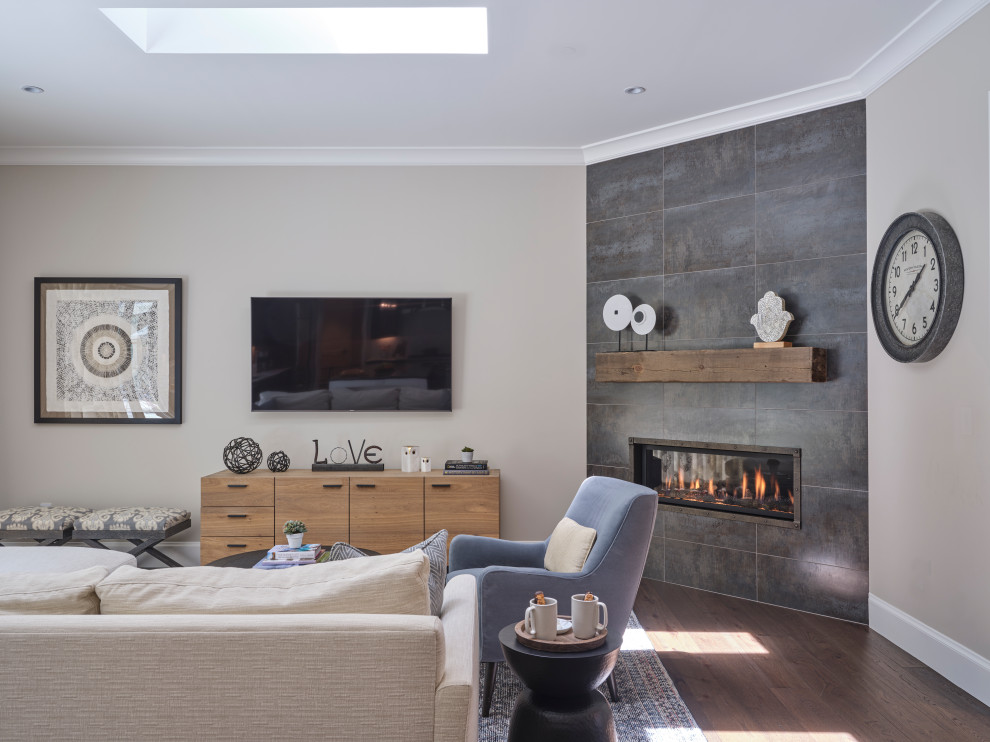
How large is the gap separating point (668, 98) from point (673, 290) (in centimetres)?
115

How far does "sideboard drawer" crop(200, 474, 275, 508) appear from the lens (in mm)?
4488

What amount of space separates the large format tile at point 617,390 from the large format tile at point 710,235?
0.73m

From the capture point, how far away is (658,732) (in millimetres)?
2590

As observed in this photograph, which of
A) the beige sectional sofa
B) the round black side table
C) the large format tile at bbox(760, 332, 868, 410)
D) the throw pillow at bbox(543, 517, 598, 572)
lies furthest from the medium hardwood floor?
the beige sectional sofa

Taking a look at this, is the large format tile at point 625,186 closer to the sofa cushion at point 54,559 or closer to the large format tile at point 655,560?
the large format tile at point 655,560

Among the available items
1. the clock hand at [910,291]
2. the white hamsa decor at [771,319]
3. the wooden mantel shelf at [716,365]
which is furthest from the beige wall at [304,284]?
the clock hand at [910,291]

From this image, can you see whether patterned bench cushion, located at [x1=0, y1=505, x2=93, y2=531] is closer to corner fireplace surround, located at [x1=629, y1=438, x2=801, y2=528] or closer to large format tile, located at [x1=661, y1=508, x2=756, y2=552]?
corner fireplace surround, located at [x1=629, y1=438, x2=801, y2=528]

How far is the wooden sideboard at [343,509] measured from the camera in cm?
449

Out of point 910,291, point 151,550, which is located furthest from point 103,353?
point 910,291

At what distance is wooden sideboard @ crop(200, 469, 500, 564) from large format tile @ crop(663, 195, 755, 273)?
1849 millimetres

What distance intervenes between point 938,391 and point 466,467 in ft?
8.69

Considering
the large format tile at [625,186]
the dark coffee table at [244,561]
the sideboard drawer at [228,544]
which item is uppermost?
the large format tile at [625,186]

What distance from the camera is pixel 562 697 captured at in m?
1.92

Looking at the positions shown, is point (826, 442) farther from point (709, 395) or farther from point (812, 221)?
point (812, 221)
